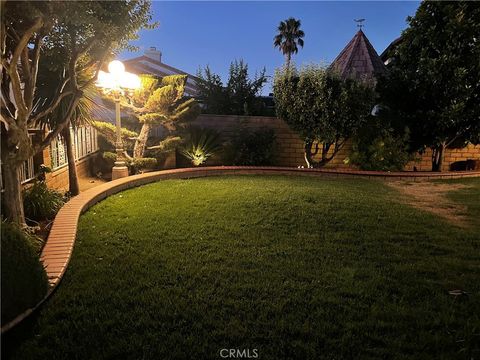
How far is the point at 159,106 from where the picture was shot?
9.27 meters

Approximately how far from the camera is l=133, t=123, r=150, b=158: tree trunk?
9.47 metres

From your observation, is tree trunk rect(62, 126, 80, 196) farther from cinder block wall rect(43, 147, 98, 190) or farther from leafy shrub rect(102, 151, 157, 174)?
leafy shrub rect(102, 151, 157, 174)

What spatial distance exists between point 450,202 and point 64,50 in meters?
7.21

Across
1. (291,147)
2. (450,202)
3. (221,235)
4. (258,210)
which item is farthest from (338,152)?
(221,235)

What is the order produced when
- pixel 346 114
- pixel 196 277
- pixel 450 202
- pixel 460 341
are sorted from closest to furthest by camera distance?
pixel 460 341 < pixel 196 277 < pixel 450 202 < pixel 346 114

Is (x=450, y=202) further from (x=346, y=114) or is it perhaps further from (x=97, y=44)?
(x=97, y=44)

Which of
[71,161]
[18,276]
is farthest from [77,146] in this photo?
[18,276]

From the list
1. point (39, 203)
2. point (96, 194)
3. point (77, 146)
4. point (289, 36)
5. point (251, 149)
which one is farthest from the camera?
point (289, 36)

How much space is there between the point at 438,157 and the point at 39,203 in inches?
437

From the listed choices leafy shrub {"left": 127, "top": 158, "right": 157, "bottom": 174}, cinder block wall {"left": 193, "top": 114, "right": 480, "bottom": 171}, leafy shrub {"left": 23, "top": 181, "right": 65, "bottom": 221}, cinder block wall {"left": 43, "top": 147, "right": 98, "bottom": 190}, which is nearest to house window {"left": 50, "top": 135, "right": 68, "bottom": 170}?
cinder block wall {"left": 43, "top": 147, "right": 98, "bottom": 190}

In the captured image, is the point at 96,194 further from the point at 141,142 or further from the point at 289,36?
the point at 289,36

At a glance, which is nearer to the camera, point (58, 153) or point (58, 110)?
point (58, 110)

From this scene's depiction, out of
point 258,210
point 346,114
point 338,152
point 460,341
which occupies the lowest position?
point 460,341

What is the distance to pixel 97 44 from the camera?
17.9 ft
